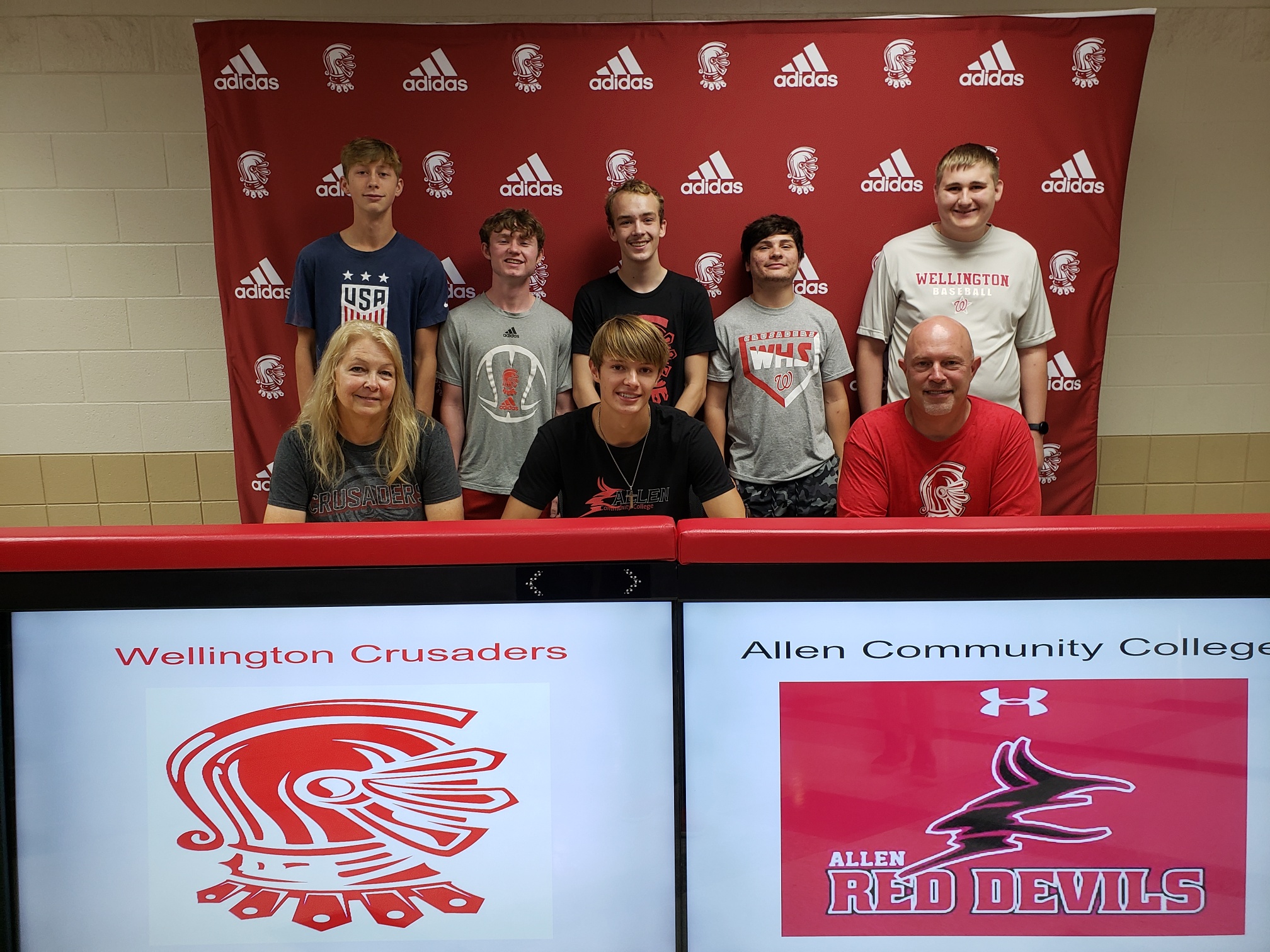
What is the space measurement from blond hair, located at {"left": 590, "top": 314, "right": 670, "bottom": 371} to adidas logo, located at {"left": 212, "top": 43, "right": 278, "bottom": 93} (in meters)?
2.00

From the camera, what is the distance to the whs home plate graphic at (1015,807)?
1331mm

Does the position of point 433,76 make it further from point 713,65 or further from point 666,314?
point 666,314

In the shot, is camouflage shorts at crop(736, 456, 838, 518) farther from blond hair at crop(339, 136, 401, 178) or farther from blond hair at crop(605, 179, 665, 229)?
blond hair at crop(339, 136, 401, 178)

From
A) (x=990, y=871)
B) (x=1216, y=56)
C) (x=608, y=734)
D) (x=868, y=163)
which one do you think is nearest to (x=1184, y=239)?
(x=1216, y=56)

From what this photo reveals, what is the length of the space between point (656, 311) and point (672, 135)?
759 mm

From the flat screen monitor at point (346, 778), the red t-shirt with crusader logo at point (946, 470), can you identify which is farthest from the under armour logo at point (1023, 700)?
the red t-shirt with crusader logo at point (946, 470)

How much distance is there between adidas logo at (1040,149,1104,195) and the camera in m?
3.48

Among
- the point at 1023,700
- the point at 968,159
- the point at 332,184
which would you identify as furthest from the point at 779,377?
the point at 1023,700

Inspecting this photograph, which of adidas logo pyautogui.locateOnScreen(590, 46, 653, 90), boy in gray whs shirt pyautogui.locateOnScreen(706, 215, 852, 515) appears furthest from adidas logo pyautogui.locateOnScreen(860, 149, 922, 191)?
adidas logo pyautogui.locateOnScreen(590, 46, 653, 90)

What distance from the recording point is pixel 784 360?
3389mm

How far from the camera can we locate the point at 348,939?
1356 mm

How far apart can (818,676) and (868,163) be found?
2.75 m

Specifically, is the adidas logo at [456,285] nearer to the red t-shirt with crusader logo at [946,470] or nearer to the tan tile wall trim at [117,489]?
the tan tile wall trim at [117,489]

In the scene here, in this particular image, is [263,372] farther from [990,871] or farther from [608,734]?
[990,871]
